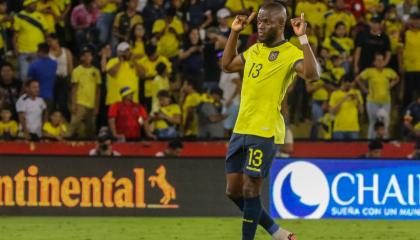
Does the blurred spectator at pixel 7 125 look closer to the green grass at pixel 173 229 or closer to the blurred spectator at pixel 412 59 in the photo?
the green grass at pixel 173 229

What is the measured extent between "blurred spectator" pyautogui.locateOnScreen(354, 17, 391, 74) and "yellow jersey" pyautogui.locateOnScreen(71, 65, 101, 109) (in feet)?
15.9

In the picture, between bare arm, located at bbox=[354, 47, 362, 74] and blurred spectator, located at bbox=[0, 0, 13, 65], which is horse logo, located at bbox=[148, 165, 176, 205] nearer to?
blurred spectator, located at bbox=[0, 0, 13, 65]

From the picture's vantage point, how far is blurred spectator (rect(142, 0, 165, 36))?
21.1m

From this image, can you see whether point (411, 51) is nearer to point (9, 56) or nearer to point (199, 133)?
point (199, 133)

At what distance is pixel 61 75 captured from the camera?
794 inches

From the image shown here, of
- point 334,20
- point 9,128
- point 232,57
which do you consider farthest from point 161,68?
point 232,57

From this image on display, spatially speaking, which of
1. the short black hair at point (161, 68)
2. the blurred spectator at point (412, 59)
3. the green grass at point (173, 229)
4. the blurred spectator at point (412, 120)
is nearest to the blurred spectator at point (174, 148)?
the green grass at point (173, 229)

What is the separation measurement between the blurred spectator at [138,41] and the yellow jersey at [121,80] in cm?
46

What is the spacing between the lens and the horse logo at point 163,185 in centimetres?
1659

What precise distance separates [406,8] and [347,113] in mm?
3515

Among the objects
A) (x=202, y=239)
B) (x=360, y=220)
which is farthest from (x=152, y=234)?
(x=360, y=220)

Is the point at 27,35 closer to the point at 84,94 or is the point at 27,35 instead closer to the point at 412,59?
the point at 84,94

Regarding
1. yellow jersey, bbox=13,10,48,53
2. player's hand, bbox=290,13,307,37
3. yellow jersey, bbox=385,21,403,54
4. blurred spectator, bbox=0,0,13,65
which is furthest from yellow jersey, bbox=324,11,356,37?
player's hand, bbox=290,13,307,37

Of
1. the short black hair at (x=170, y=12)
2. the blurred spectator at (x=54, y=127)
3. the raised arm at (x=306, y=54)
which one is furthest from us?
the short black hair at (x=170, y=12)
